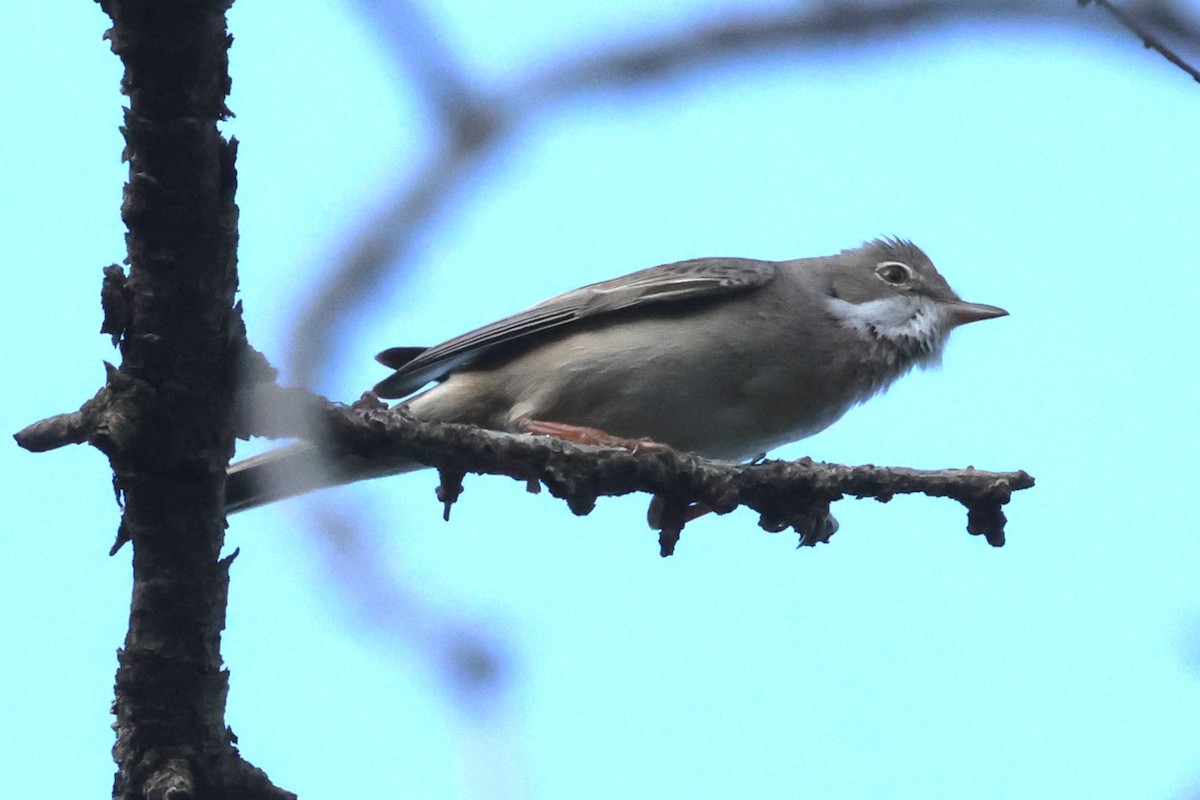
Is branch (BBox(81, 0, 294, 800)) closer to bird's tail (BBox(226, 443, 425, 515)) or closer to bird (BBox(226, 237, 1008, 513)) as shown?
bird's tail (BBox(226, 443, 425, 515))

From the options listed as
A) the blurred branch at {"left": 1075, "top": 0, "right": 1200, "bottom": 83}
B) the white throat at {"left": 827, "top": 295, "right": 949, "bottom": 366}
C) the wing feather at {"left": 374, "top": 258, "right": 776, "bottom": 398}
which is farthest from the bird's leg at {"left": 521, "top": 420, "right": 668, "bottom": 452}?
the blurred branch at {"left": 1075, "top": 0, "right": 1200, "bottom": 83}

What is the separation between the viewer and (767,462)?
693 centimetres

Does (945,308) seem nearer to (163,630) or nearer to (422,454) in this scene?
(422,454)

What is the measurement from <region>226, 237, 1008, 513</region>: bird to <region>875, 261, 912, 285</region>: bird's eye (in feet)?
1.63

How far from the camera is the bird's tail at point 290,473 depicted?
2.53 metres

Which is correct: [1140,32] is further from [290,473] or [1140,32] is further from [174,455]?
[174,455]

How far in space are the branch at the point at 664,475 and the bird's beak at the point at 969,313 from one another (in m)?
3.93

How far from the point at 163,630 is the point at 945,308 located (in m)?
7.01

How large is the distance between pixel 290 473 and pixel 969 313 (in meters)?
8.55

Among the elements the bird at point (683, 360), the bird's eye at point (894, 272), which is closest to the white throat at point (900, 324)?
the bird at point (683, 360)

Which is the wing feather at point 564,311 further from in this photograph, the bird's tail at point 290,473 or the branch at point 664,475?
the branch at point 664,475

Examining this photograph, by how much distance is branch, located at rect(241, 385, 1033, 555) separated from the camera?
245 inches

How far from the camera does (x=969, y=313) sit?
34.4 feet

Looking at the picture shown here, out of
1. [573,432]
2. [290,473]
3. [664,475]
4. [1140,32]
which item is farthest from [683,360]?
[290,473]
